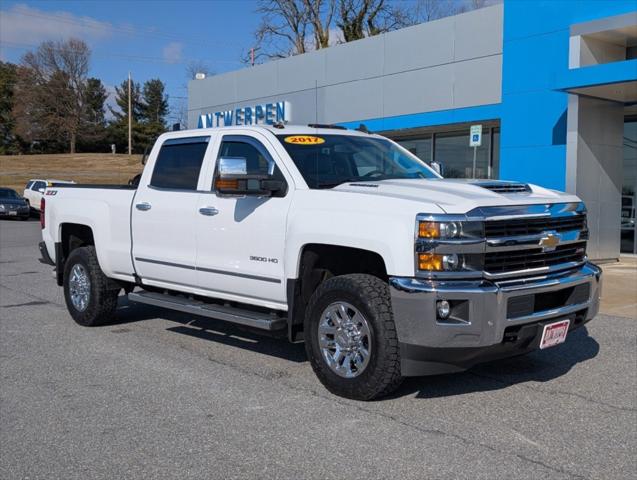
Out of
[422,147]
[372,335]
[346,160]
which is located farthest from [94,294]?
[422,147]

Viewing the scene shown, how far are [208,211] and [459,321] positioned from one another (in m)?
2.70

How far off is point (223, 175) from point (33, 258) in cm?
1171

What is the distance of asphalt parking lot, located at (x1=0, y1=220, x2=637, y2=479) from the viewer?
405 cm

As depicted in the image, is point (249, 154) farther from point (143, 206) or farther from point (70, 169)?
point (70, 169)

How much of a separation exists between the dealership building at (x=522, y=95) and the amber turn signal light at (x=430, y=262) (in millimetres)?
5875

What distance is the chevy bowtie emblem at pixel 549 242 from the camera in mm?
5004

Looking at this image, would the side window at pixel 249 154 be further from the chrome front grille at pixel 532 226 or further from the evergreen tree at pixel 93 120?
the evergreen tree at pixel 93 120

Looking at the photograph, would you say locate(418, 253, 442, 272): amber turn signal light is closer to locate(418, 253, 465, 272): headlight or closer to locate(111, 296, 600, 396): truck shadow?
locate(418, 253, 465, 272): headlight

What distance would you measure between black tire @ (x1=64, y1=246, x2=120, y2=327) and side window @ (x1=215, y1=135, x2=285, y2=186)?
2.27 m

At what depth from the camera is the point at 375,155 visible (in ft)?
21.3

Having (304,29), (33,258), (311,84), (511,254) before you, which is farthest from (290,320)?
(304,29)

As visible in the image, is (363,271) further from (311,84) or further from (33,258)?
(311,84)

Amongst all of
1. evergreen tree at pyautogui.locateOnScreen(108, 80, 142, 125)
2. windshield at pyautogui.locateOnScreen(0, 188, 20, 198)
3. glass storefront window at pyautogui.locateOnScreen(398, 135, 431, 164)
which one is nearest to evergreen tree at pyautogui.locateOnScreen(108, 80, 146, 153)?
evergreen tree at pyautogui.locateOnScreen(108, 80, 142, 125)

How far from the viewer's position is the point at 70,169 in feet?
194
